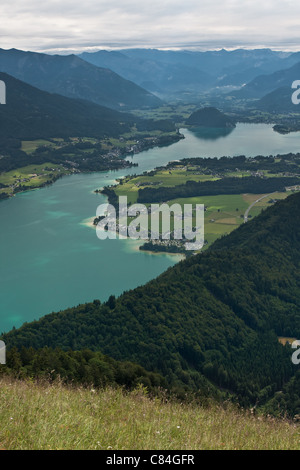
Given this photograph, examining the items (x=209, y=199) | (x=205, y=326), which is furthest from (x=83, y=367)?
(x=209, y=199)

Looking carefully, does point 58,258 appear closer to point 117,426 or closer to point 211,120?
point 117,426

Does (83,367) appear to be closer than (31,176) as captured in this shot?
Yes

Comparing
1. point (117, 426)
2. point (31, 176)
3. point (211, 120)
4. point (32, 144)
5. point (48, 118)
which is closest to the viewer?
point (117, 426)

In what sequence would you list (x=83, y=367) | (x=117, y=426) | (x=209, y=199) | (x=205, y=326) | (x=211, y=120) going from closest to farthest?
(x=117, y=426) < (x=83, y=367) < (x=205, y=326) < (x=209, y=199) < (x=211, y=120)

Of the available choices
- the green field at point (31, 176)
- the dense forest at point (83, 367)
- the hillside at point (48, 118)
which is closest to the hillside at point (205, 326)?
the dense forest at point (83, 367)

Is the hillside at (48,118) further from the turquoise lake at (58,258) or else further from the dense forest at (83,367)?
the dense forest at (83,367)

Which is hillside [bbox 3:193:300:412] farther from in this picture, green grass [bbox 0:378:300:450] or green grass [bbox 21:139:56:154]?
green grass [bbox 21:139:56:154]
